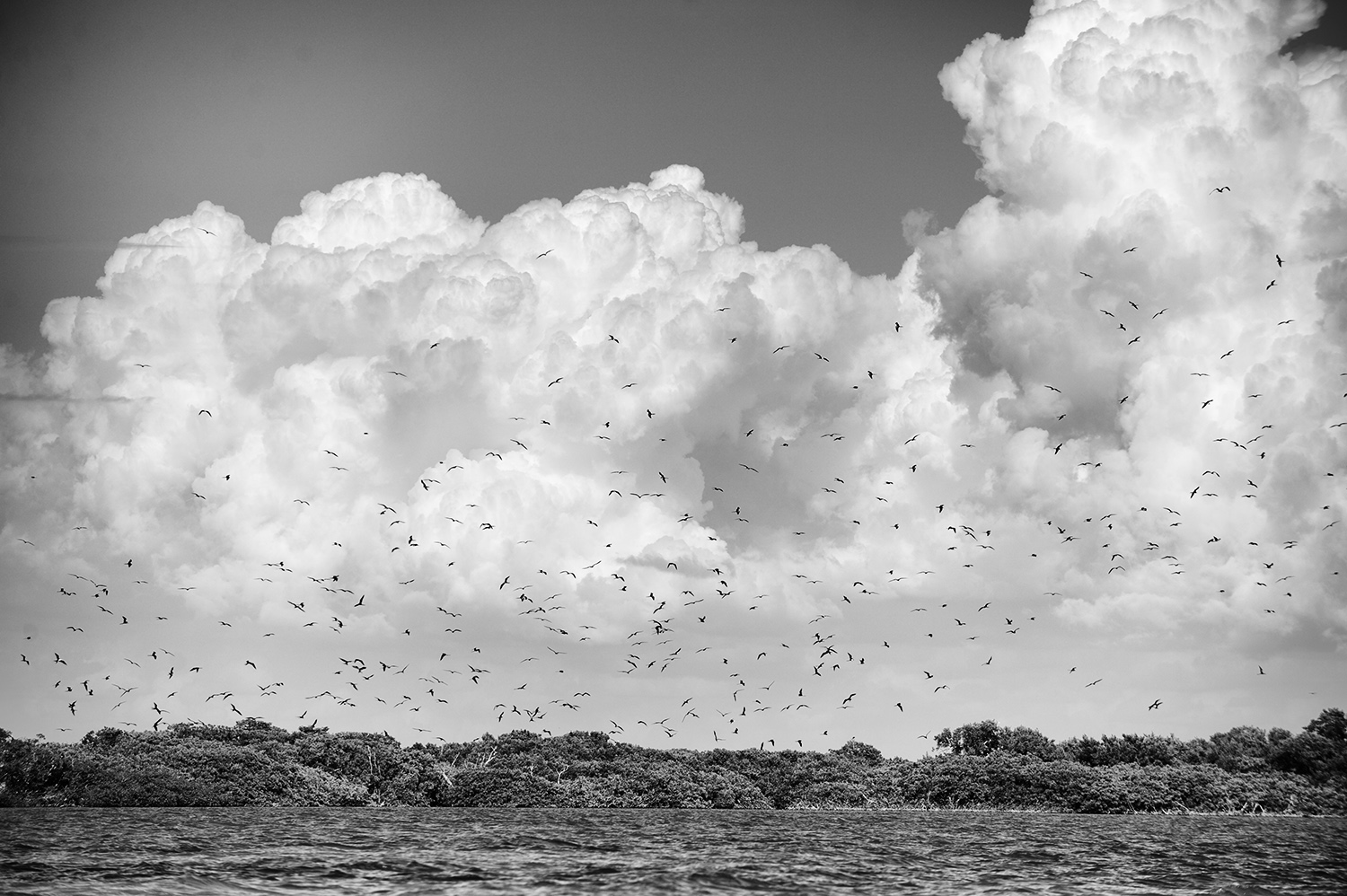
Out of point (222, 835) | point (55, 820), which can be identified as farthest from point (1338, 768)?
point (55, 820)

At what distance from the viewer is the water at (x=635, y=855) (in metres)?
48.8

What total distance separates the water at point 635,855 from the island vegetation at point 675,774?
50.1 feet

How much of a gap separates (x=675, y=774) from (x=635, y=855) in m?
71.9

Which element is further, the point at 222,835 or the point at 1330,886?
the point at 222,835

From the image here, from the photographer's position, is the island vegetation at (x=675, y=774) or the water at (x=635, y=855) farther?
the island vegetation at (x=675, y=774)

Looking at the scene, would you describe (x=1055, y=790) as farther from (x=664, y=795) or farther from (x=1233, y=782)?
(x=664, y=795)

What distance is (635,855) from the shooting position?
6438cm

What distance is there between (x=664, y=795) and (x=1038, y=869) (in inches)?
3172

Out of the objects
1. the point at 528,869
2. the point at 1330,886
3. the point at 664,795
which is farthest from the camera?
the point at 664,795

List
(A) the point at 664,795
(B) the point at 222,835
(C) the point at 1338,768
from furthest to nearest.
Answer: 1. (A) the point at 664,795
2. (C) the point at 1338,768
3. (B) the point at 222,835

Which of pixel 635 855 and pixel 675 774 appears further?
pixel 675 774

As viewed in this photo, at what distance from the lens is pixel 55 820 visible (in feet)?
274

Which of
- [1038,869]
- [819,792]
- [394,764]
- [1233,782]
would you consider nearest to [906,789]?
[819,792]

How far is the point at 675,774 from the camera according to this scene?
13450 cm
